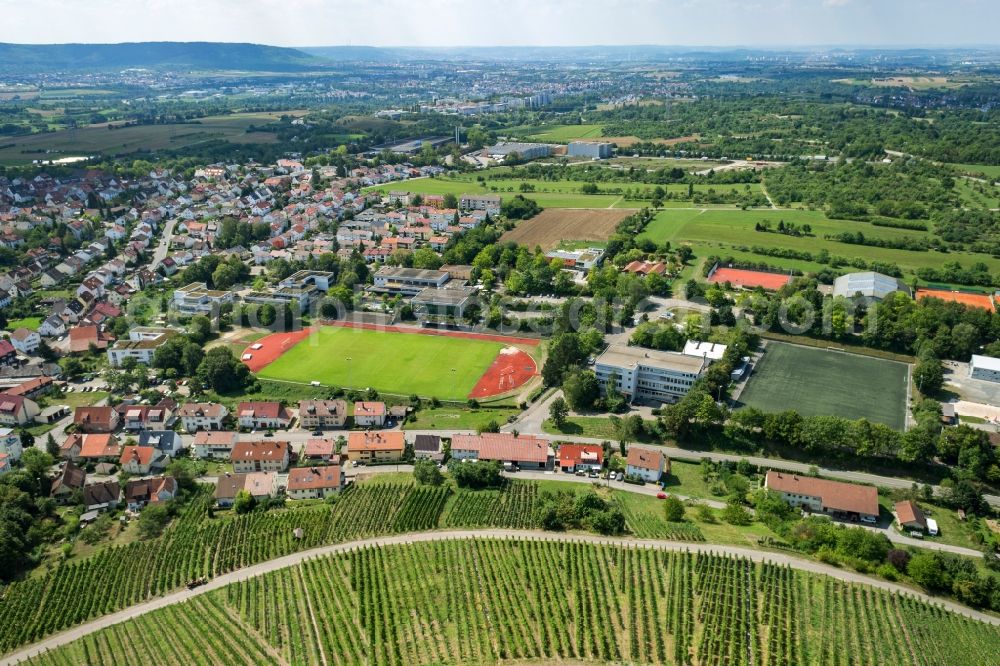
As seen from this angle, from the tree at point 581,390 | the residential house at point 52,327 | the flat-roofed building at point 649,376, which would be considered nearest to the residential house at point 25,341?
the residential house at point 52,327

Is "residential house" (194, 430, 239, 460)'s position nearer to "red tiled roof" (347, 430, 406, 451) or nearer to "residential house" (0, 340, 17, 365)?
"red tiled roof" (347, 430, 406, 451)

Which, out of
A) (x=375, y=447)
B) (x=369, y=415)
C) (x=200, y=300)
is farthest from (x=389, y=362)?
(x=200, y=300)

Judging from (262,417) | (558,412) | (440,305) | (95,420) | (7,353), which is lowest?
(262,417)

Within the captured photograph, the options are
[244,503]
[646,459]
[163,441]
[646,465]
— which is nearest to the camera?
[244,503]

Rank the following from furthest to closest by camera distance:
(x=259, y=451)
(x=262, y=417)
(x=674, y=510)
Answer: (x=262, y=417) < (x=259, y=451) < (x=674, y=510)

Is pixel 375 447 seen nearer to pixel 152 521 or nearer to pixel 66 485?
pixel 152 521

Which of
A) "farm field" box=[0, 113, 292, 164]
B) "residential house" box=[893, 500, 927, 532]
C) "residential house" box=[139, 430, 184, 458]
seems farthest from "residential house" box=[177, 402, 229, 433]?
"farm field" box=[0, 113, 292, 164]

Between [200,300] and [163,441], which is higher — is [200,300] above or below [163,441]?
above

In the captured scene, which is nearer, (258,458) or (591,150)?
(258,458)

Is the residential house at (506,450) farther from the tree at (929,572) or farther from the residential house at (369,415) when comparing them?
the tree at (929,572)
